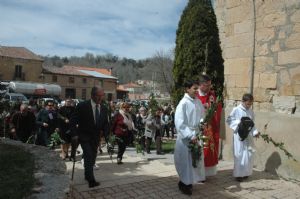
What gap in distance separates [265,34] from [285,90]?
126 cm

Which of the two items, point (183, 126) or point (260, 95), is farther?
point (260, 95)

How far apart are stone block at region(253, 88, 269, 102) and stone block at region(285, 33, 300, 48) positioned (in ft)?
3.42

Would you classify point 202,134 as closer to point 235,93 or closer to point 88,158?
point 88,158

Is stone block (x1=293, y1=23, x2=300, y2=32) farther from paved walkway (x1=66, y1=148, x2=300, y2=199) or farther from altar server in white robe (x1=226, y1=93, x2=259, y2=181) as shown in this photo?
paved walkway (x1=66, y1=148, x2=300, y2=199)

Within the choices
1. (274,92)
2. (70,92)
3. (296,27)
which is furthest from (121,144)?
(70,92)

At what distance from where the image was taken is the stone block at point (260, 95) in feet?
23.1

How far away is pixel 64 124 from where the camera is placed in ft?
28.7

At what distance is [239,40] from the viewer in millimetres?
7609

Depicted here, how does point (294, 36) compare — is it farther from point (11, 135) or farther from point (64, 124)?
point (11, 135)

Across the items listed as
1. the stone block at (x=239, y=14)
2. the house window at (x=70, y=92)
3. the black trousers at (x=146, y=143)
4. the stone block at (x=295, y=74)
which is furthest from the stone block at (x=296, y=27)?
the house window at (x=70, y=92)

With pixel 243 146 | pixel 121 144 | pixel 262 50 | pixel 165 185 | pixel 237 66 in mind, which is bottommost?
pixel 165 185

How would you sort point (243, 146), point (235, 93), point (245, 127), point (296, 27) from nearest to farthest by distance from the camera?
point (245, 127), point (243, 146), point (296, 27), point (235, 93)

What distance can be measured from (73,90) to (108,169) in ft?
165

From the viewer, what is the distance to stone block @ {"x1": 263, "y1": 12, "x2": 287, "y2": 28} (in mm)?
6664
